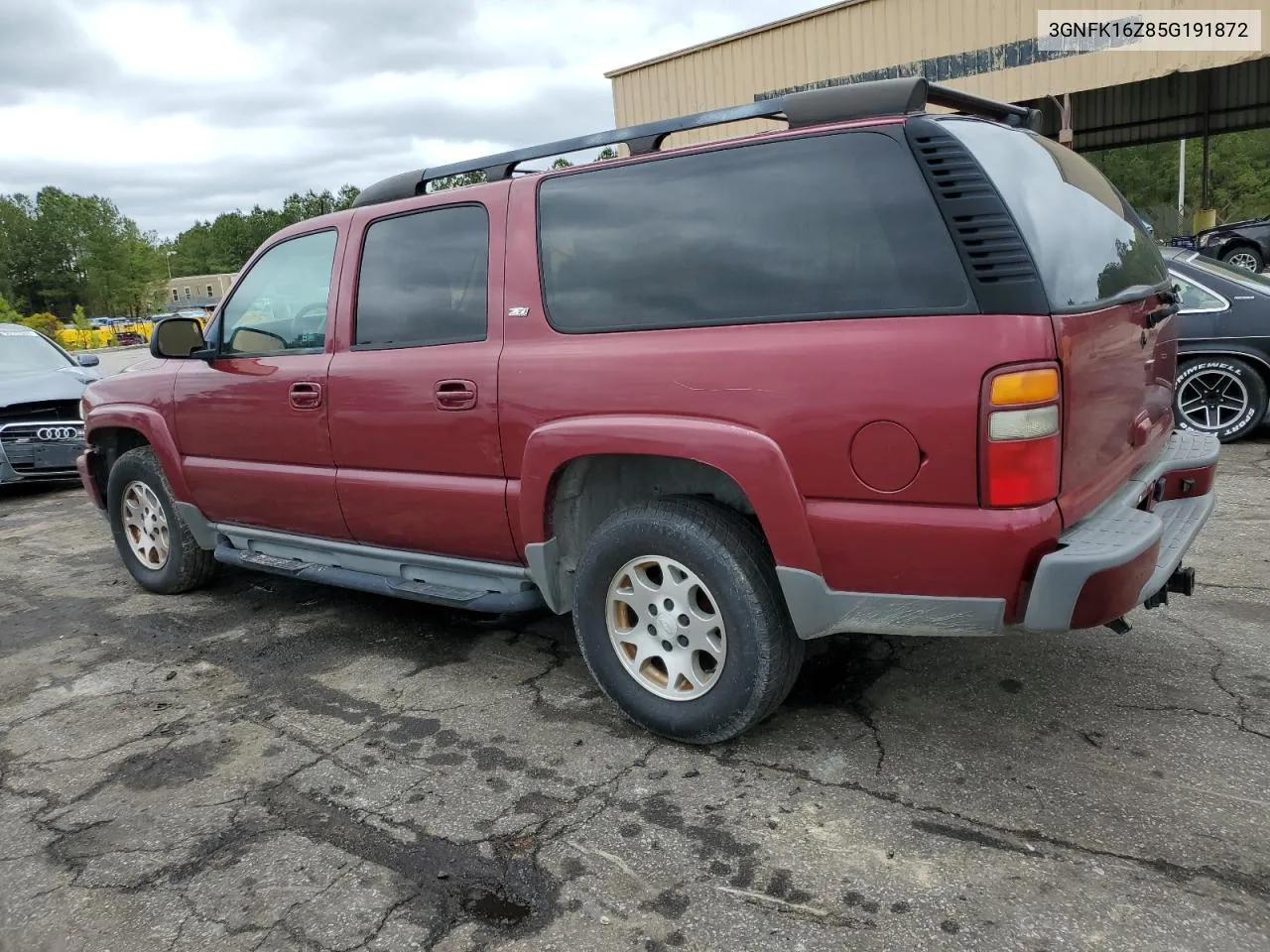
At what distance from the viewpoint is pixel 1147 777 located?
2664mm

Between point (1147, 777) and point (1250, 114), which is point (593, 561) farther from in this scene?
point (1250, 114)

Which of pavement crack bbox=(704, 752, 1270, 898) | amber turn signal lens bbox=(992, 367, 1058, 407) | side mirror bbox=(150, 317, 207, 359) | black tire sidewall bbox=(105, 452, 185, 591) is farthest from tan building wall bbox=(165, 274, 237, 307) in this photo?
amber turn signal lens bbox=(992, 367, 1058, 407)

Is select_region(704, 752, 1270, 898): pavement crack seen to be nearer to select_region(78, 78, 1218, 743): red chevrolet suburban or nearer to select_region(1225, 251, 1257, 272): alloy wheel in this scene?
select_region(78, 78, 1218, 743): red chevrolet suburban

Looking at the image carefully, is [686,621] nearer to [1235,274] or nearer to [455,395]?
[455,395]

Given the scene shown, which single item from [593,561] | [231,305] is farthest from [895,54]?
[593,561]

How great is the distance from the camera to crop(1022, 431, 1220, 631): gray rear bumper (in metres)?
2.31

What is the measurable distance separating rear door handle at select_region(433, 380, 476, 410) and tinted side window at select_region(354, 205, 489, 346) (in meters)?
0.17

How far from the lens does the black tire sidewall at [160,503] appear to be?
489 centimetres

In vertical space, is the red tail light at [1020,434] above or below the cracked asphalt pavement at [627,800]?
above

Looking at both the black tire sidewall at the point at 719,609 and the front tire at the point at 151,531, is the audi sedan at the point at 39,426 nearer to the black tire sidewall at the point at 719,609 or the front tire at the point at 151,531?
the front tire at the point at 151,531

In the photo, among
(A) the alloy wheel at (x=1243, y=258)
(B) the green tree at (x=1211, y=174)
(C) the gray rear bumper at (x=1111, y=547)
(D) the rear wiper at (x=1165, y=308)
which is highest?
(B) the green tree at (x=1211, y=174)

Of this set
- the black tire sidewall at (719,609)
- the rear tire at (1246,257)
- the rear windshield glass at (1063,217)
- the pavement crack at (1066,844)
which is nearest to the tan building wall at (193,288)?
the rear tire at (1246,257)

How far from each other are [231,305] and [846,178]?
10.2 ft

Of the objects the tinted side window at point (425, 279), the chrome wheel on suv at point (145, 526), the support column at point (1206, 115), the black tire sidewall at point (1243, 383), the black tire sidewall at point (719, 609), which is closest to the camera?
the black tire sidewall at point (719, 609)
